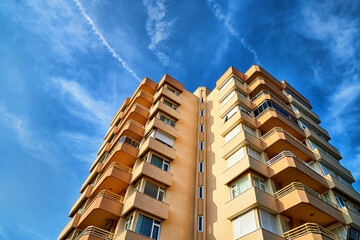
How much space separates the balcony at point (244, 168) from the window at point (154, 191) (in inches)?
222

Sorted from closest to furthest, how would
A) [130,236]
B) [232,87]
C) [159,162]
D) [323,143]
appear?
1. [130,236]
2. [159,162]
3. [323,143]
4. [232,87]

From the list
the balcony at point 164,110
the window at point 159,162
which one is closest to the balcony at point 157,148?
the window at point 159,162

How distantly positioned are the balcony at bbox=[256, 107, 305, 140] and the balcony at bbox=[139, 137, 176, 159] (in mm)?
9595

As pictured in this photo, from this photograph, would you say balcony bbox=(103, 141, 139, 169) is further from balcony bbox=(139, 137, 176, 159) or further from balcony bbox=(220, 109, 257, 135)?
balcony bbox=(220, 109, 257, 135)

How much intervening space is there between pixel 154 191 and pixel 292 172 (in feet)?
37.9

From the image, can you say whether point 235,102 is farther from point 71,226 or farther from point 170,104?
point 71,226

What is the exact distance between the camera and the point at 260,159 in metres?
21.9

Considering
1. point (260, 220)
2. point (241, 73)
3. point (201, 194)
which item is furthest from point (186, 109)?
point (260, 220)

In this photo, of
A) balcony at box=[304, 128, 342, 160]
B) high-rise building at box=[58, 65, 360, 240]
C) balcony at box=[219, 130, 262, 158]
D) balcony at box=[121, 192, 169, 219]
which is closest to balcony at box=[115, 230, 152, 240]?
high-rise building at box=[58, 65, 360, 240]

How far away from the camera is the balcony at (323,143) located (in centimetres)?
2600

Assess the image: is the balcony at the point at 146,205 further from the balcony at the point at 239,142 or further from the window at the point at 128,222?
the balcony at the point at 239,142

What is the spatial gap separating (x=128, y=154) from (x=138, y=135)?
3.51 m

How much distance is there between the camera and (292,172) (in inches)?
766

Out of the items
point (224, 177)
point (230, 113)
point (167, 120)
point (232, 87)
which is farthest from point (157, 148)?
point (232, 87)
